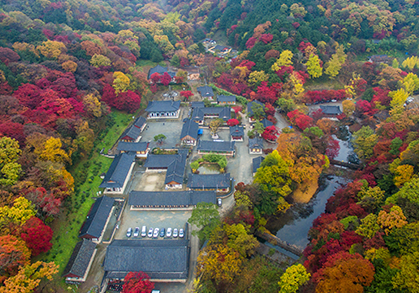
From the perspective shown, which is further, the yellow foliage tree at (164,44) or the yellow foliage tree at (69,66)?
the yellow foliage tree at (164,44)

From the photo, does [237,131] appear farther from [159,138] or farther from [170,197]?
A: [170,197]

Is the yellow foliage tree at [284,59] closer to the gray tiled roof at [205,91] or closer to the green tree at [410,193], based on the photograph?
the gray tiled roof at [205,91]

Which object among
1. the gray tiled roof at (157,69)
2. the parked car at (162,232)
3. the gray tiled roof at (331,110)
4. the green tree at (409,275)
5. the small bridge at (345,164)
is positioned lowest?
the small bridge at (345,164)

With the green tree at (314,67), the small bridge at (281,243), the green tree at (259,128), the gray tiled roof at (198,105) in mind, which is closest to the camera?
the small bridge at (281,243)

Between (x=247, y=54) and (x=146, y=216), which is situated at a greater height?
(x=247, y=54)

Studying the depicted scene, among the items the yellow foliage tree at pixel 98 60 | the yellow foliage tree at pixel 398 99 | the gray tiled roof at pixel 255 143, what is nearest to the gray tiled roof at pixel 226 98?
the gray tiled roof at pixel 255 143

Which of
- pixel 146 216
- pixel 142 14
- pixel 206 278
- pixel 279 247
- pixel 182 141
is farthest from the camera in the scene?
pixel 142 14

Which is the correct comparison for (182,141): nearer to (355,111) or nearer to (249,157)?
(249,157)

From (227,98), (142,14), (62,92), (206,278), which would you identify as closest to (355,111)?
(227,98)
